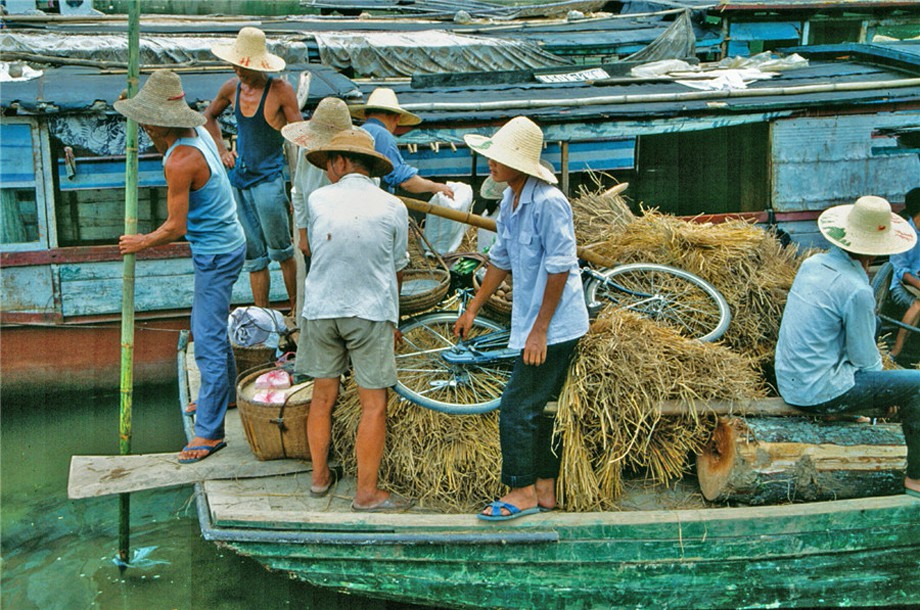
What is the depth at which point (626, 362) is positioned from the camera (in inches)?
187

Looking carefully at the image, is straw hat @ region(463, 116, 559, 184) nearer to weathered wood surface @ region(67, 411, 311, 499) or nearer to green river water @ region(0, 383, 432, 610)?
weathered wood surface @ region(67, 411, 311, 499)

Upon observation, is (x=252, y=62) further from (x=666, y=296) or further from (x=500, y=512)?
(x=500, y=512)

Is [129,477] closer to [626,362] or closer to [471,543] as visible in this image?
[471,543]

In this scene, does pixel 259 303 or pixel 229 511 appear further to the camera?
pixel 259 303

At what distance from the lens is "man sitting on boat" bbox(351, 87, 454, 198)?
17.4ft

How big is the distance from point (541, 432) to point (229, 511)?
5.47 feet

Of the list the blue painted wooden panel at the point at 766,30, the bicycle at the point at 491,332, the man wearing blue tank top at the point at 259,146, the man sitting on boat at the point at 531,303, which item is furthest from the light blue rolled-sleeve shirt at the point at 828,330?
the blue painted wooden panel at the point at 766,30

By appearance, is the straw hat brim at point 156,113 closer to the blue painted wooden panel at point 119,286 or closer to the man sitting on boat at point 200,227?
the man sitting on boat at point 200,227

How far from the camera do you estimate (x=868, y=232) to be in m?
4.53

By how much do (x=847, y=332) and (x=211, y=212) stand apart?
347 cm

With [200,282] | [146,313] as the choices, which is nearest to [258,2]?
[146,313]

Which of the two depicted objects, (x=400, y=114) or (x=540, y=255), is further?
(x=400, y=114)

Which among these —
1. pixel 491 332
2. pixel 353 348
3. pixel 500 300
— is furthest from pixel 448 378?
pixel 353 348

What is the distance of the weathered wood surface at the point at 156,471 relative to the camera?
15.9ft
